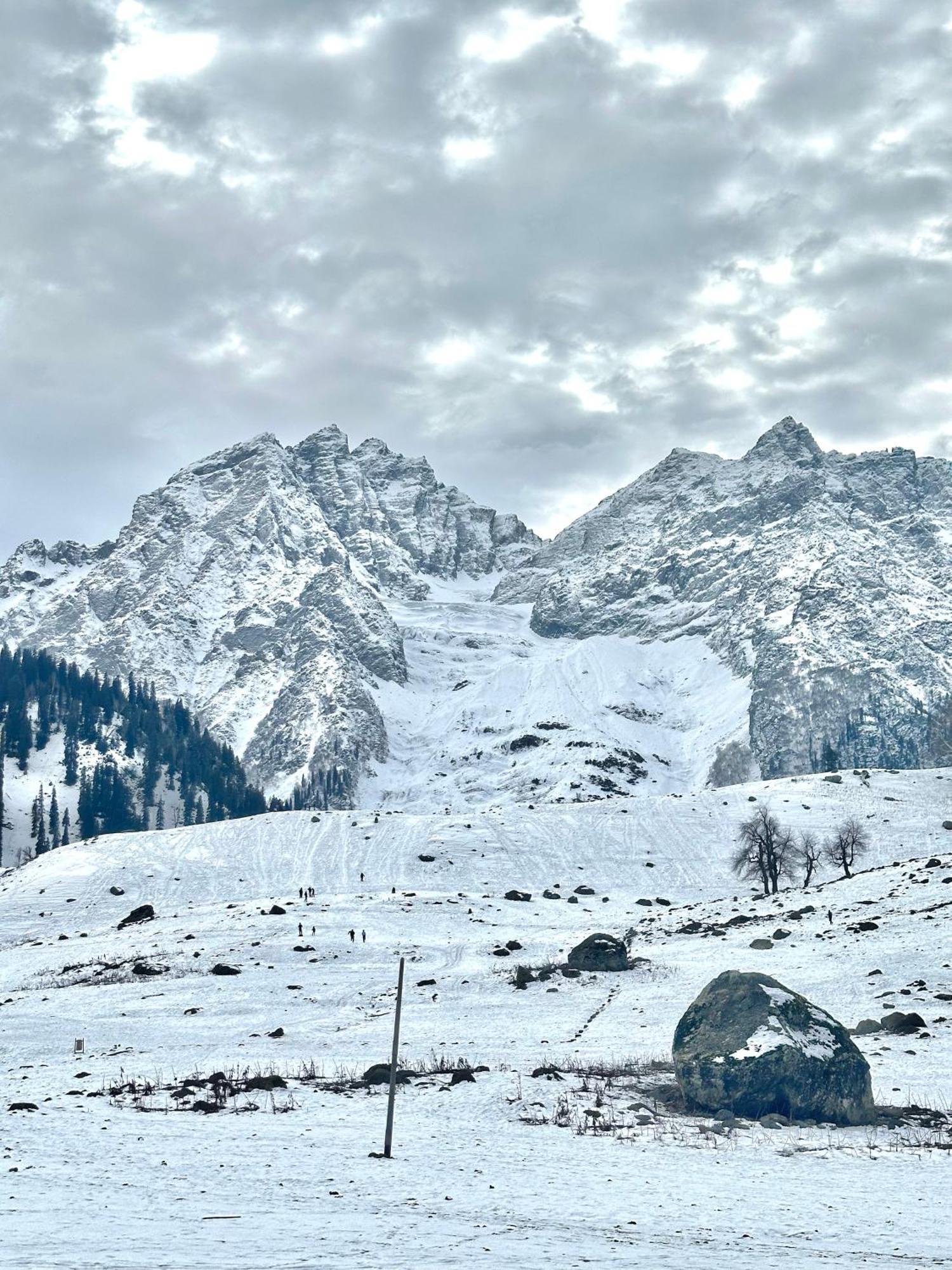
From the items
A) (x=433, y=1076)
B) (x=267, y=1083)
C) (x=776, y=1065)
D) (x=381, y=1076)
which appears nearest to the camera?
(x=776, y=1065)

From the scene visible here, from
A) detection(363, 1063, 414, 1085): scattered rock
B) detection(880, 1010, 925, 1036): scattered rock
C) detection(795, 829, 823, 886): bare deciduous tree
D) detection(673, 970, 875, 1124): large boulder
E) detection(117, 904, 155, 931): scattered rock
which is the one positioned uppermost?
detection(795, 829, 823, 886): bare deciduous tree

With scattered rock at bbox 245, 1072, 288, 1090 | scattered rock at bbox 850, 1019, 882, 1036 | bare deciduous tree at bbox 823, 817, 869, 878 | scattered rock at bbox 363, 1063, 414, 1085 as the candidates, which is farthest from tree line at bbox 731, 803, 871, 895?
scattered rock at bbox 245, 1072, 288, 1090

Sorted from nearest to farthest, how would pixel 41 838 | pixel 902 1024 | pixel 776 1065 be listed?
pixel 776 1065 < pixel 902 1024 < pixel 41 838

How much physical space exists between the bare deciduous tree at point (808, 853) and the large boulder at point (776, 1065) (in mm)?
53367

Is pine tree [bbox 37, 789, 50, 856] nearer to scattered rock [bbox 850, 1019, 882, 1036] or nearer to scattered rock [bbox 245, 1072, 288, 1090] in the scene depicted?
scattered rock [bbox 245, 1072, 288, 1090]

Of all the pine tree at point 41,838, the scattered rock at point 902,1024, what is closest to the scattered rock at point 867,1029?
the scattered rock at point 902,1024

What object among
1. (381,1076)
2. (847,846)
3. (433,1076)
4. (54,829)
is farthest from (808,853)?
(54,829)

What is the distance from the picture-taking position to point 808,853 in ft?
277

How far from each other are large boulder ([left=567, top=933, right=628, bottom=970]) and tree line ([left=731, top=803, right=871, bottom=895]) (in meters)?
26.3

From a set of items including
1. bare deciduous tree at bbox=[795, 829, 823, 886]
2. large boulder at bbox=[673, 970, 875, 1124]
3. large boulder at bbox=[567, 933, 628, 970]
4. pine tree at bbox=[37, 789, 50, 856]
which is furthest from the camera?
pine tree at bbox=[37, 789, 50, 856]

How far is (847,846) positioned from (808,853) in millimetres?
4711

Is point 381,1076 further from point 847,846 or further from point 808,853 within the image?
point 847,846

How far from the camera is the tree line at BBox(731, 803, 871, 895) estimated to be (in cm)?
8212

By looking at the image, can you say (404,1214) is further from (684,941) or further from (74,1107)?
(684,941)
